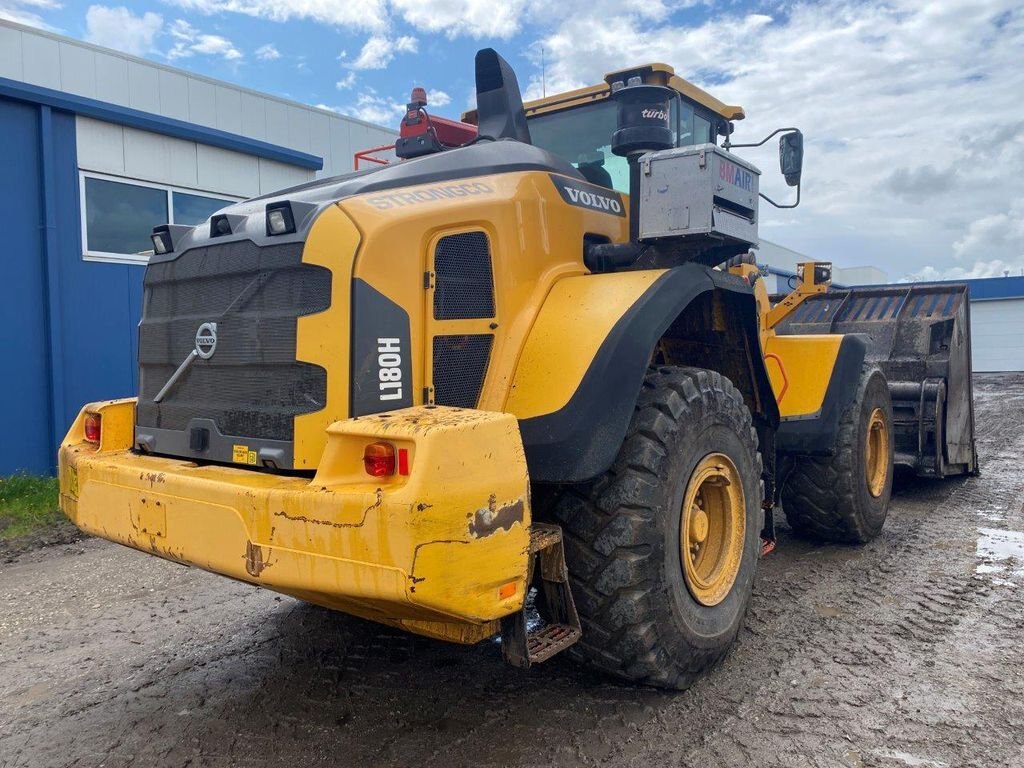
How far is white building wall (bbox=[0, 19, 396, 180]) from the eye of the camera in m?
10.9

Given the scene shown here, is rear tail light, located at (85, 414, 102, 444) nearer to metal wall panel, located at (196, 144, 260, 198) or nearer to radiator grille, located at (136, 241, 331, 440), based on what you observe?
radiator grille, located at (136, 241, 331, 440)

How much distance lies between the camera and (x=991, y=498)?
7277mm

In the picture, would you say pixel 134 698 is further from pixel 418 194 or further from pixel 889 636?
pixel 889 636

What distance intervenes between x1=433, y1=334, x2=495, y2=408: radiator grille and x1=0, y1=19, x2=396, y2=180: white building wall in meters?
7.11

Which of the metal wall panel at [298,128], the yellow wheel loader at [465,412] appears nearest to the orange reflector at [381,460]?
the yellow wheel loader at [465,412]

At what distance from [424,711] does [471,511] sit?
4.01ft

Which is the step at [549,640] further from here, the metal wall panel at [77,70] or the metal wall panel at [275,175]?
the metal wall panel at [77,70]

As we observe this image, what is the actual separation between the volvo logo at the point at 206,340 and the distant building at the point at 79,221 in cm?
558

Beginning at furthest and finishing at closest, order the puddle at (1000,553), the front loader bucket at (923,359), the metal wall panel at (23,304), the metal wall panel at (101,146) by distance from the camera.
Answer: the metal wall panel at (101,146)
the metal wall panel at (23,304)
the front loader bucket at (923,359)
the puddle at (1000,553)

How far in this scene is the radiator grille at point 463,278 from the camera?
313 cm

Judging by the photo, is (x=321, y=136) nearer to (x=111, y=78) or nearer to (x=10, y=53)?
(x=111, y=78)

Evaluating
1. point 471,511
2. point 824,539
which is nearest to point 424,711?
point 471,511

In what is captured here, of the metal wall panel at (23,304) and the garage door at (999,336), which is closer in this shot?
the metal wall panel at (23,304)

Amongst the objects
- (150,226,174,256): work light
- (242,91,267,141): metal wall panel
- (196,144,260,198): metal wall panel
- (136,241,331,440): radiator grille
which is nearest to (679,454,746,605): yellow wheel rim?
(136,241,331,440): radiator grille
